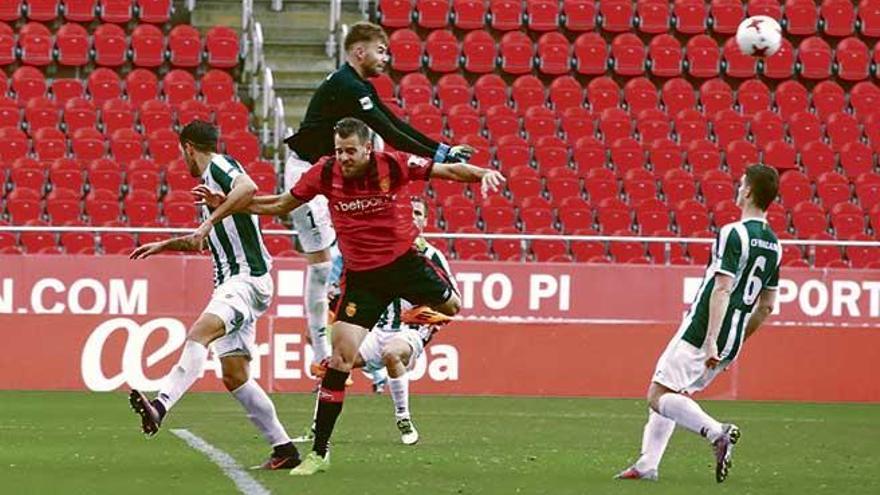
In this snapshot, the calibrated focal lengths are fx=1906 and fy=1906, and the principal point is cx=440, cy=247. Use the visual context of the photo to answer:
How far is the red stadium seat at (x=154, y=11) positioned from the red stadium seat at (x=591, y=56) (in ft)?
18.5

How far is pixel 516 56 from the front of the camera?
2611 cm

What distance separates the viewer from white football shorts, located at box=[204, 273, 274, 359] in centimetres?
1093

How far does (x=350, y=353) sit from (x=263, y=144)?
1420 cm

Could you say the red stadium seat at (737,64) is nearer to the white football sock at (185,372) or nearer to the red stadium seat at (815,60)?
the red stadium seat at (815,60)

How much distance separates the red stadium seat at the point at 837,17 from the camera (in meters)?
27.3

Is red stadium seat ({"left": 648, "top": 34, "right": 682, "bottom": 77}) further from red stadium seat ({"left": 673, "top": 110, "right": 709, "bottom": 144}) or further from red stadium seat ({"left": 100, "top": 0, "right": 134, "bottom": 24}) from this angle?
red stadium seat ({"left": 100, "top": 0, "right": 134, "bottom": 24})

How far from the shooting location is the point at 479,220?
75.4 feet

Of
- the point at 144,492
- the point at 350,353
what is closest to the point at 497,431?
the point at 350,353

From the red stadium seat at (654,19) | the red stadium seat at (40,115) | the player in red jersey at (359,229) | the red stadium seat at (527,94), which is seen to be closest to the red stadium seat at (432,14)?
the red stadium seat at (527,94)

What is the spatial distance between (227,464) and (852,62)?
1757cm

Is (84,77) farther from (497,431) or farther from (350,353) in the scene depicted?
(350,353)

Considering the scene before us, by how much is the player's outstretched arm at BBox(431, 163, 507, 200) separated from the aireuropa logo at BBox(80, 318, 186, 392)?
902 cm

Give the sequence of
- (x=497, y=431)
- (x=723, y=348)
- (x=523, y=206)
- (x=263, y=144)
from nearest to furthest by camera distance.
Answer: (x=723, y=348) → (x=497, y=431) → (x=523, y=206) → (x=263, y=144)

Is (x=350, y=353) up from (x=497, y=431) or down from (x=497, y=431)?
up
